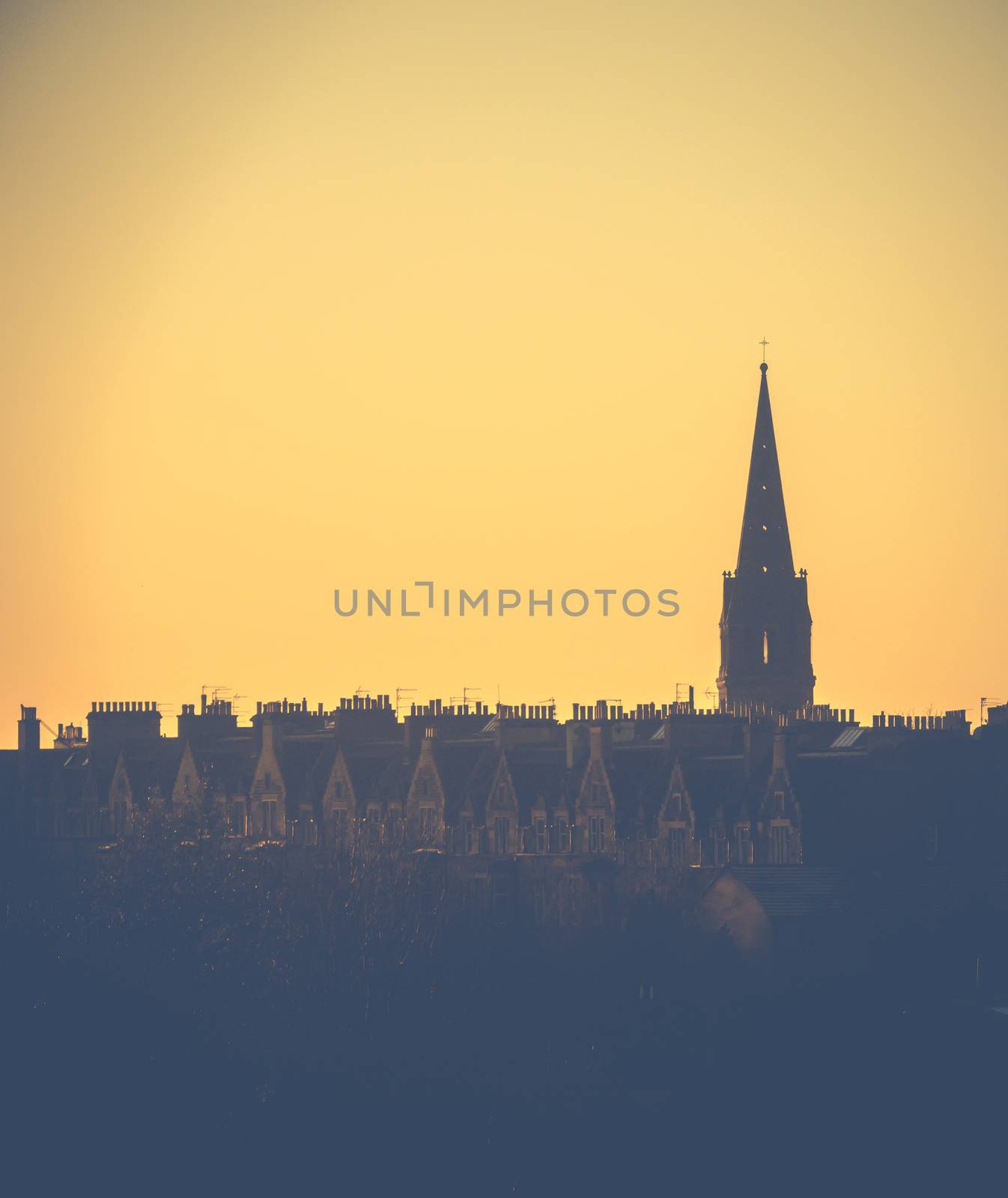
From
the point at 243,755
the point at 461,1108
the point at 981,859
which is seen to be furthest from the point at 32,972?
the point at 243,755

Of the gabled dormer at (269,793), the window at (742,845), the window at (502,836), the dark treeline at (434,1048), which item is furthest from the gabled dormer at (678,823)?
the gabled dormer at (269,793)

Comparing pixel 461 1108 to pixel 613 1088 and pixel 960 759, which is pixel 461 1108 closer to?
pixel 613 1088

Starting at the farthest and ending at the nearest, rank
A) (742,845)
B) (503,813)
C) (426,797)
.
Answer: (426,797), (503,813), (742,845)

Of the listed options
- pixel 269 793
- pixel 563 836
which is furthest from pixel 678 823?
pixel 269 793

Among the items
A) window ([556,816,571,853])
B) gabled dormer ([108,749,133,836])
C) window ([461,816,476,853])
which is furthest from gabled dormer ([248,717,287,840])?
window ([556,816,571,853])

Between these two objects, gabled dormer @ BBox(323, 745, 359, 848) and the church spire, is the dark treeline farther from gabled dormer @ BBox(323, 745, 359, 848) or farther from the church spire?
the church spire

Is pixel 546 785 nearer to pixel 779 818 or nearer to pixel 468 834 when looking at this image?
pixel 468 834
